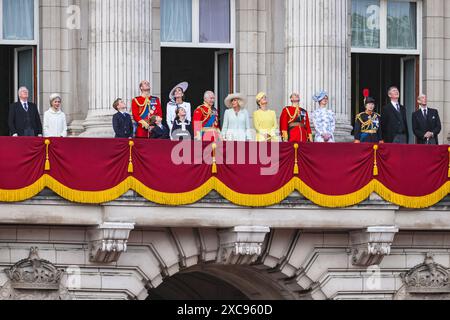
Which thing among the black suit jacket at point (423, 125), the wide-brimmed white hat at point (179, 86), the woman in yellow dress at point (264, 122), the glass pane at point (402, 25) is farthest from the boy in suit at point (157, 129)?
the glass pane at point (402, 25)

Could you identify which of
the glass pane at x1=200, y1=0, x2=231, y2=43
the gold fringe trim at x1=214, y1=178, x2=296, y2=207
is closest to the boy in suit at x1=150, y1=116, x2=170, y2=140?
the gold fringe trim at x1=214, y1=178, x2=296, y2=207

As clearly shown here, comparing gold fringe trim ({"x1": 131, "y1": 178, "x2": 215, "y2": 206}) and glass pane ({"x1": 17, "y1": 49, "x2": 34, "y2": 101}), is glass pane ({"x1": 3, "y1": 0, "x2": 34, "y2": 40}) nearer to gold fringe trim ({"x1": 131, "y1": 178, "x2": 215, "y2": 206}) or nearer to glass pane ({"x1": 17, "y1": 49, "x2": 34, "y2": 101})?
glass pane ({"x1": 17, "y1": 49, "x2": 34, "y2": 101})

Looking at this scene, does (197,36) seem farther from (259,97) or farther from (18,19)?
(18,19)

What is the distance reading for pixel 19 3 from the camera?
6588 cm

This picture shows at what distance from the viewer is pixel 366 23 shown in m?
69.0

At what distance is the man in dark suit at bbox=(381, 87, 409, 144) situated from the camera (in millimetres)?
64812

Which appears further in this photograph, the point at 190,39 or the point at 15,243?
the point at 190,39

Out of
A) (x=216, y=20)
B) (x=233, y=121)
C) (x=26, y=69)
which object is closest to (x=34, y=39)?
(x=26, y=69)

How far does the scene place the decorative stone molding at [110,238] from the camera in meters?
60.7

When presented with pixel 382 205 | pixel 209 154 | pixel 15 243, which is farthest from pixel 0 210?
pixel 382 205

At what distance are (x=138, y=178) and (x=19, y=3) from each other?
7567 mm

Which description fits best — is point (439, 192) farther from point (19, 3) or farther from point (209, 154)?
point (19, 3)

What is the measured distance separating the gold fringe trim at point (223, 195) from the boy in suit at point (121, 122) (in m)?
1.57

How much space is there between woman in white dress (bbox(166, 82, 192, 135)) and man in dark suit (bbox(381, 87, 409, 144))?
5518mm
